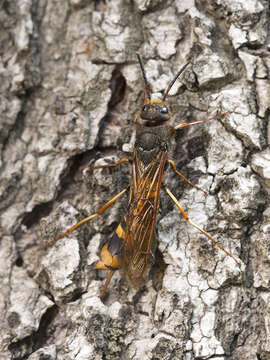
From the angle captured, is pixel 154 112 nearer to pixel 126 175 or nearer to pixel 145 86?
pixel 145 86

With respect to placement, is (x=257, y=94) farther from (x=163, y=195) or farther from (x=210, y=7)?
(x=163, y=195)

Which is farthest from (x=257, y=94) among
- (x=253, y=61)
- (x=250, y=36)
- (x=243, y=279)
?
(x=243, y=279)

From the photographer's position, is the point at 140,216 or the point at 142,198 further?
the point at 142,198

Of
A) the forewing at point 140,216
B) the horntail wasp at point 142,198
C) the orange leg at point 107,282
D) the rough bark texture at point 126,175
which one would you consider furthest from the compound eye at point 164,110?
the orange leg at point 107,282

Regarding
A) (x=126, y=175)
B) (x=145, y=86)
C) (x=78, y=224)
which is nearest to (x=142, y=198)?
(x=126, y=175)

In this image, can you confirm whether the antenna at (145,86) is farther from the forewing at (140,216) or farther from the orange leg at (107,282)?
the orange leg at (107,282)
